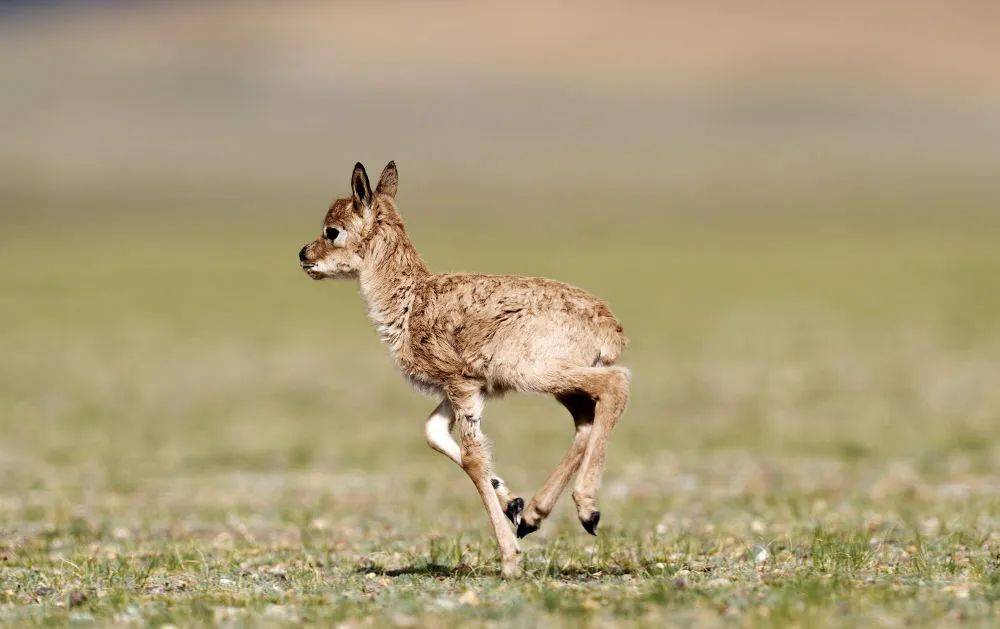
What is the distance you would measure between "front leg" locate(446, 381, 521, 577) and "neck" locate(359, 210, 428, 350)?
95 centimetres

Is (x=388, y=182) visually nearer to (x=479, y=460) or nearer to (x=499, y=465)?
(x=479, y=460)

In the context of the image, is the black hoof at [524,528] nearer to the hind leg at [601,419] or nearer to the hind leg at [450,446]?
the hind leg at [450,446]

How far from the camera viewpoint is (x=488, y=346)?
12500mm

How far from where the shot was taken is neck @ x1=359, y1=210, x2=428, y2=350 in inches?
524

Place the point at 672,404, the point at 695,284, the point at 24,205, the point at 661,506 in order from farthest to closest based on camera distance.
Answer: the point at 24,205 < the point at 695,284 < the point at 672,404 < the point at 661,506

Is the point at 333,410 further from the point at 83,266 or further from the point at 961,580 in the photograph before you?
the point at 83,266

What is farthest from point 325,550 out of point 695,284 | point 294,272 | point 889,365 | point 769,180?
point 769,180

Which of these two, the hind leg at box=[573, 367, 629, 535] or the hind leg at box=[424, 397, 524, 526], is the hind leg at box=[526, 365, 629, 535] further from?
the hind leg at box=[424, 397, 524, 526]

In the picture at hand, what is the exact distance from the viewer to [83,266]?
300 ft

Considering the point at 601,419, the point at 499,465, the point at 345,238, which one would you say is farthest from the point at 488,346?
the point at 499,465

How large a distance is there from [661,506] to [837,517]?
285 cm

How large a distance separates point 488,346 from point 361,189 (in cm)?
198

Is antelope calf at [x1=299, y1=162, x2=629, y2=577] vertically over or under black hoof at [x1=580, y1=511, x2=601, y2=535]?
over

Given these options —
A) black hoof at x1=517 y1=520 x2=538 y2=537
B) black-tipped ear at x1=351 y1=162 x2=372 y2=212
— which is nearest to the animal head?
black-tipped ear at x1=351 y1=162 x2=372 y2=212
